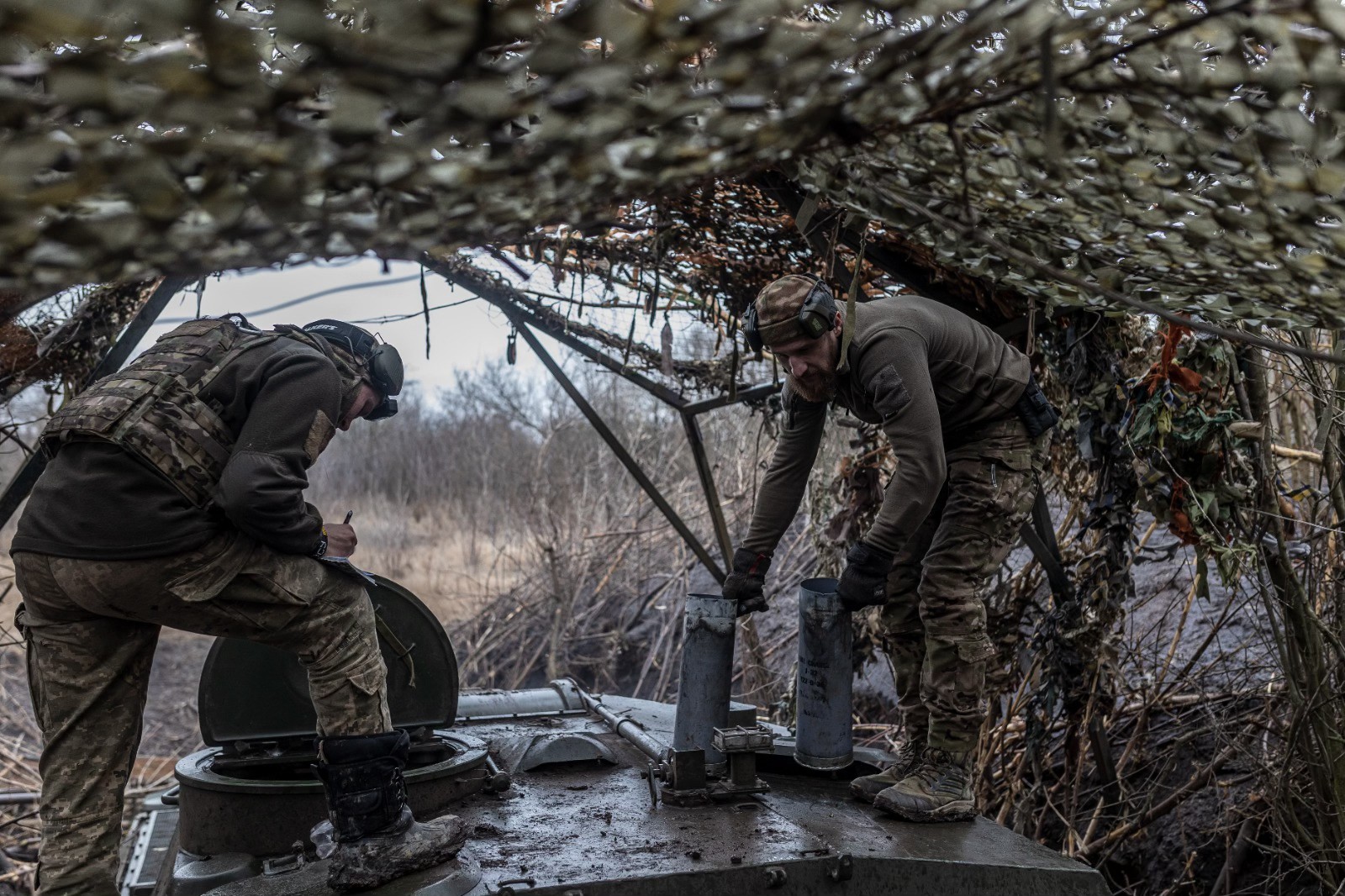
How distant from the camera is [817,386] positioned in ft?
13.1

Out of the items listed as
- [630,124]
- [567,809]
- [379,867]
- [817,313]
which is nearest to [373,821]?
[379,867]

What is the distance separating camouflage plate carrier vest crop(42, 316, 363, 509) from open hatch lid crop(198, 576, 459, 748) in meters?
0.75

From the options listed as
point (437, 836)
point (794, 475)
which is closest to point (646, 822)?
point (437, 836)

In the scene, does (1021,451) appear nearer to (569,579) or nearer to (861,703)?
(861,703)

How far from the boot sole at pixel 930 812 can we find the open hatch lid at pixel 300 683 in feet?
5.27

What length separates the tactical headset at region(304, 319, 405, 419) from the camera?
370 centimetres

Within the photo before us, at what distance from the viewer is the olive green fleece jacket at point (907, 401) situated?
3.64 m

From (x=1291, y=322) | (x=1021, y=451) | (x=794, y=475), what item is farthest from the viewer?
(x=794, y=475)

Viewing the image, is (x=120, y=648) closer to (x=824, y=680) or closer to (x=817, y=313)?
(x=824, y=680)

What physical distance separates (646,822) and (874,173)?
2.14 m

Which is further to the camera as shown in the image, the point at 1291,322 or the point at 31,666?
the point at 31,666

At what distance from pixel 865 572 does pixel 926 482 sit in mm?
386

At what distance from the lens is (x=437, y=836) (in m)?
3.15

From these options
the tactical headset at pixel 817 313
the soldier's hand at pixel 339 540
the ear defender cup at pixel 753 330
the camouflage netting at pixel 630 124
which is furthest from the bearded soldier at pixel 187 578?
the tactical headset at pixel 817 313
